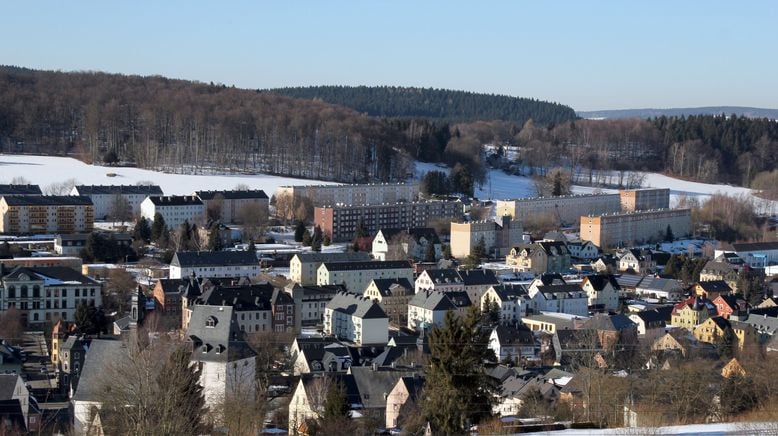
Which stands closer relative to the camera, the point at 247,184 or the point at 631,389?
the point at 631,389

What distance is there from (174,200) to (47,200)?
321cm

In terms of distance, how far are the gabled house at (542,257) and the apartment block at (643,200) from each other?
39.5ft

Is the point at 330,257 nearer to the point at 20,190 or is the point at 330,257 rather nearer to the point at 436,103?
the point at 20,190

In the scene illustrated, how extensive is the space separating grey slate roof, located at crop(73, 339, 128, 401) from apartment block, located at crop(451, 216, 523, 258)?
1695 cm

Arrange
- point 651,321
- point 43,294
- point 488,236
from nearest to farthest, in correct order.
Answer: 1. point 43,294
2. point 651,321
3. point 488,236

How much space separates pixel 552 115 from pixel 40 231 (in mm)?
57848

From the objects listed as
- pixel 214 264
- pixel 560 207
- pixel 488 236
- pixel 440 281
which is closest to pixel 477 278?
pixel 440 281

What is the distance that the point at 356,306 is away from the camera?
61.5 ft

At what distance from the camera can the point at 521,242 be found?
29.8m

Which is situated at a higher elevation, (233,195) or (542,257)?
(233,195)

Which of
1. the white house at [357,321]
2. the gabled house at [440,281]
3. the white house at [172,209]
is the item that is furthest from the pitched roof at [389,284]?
the white house at [172,209]

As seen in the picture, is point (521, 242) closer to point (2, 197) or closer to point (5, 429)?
point (2, 197)

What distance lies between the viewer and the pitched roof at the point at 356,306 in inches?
725

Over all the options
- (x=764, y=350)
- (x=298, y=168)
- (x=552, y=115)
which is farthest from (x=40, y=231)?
(x=552, y=115)
